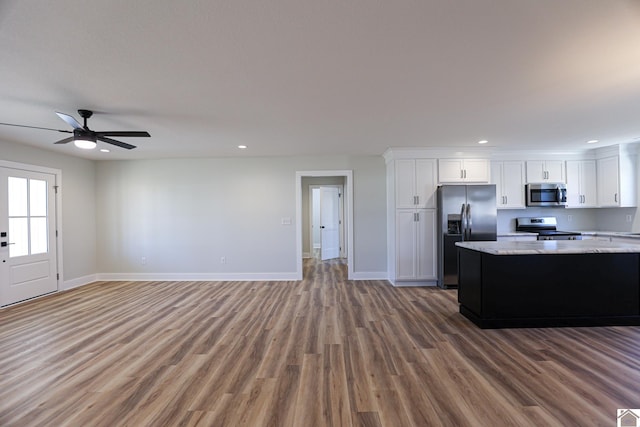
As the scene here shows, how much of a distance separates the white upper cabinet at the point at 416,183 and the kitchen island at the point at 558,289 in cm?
191

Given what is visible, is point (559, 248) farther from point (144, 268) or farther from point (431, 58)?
point (144, 268)

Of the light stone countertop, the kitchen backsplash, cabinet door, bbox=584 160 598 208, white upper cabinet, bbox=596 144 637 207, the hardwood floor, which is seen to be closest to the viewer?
the hardwood floor

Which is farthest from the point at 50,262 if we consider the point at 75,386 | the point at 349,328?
the point at 349,328

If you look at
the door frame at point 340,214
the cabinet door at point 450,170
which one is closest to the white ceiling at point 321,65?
the cabinet door at point 450,170

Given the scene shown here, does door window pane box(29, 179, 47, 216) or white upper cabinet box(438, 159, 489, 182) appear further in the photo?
white upper cabinet box(438, 159, 489, 182)

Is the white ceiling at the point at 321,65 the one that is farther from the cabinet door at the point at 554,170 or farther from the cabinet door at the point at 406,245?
the cabinet door at the point at 406,245

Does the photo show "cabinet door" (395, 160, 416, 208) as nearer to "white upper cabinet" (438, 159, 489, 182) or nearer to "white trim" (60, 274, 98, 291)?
"white upper cabinet" (438, 159, 489, 182)

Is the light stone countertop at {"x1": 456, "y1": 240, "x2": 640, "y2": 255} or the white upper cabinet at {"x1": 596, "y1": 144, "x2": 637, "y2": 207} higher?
the white upper cabinet at {"x1": 596, "y1": 144, "x2": 637, "y2": 207}

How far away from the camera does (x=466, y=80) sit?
239 centimetres

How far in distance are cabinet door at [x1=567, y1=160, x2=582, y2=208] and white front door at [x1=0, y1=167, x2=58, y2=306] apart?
365 inches

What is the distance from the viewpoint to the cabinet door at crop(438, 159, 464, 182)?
194 inches

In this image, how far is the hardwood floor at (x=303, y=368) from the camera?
1.81m

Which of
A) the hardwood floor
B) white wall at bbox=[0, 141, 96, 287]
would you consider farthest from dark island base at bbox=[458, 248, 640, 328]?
white wall at bbox=[0, 141, 96, 287]

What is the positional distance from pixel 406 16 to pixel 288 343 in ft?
9.30
